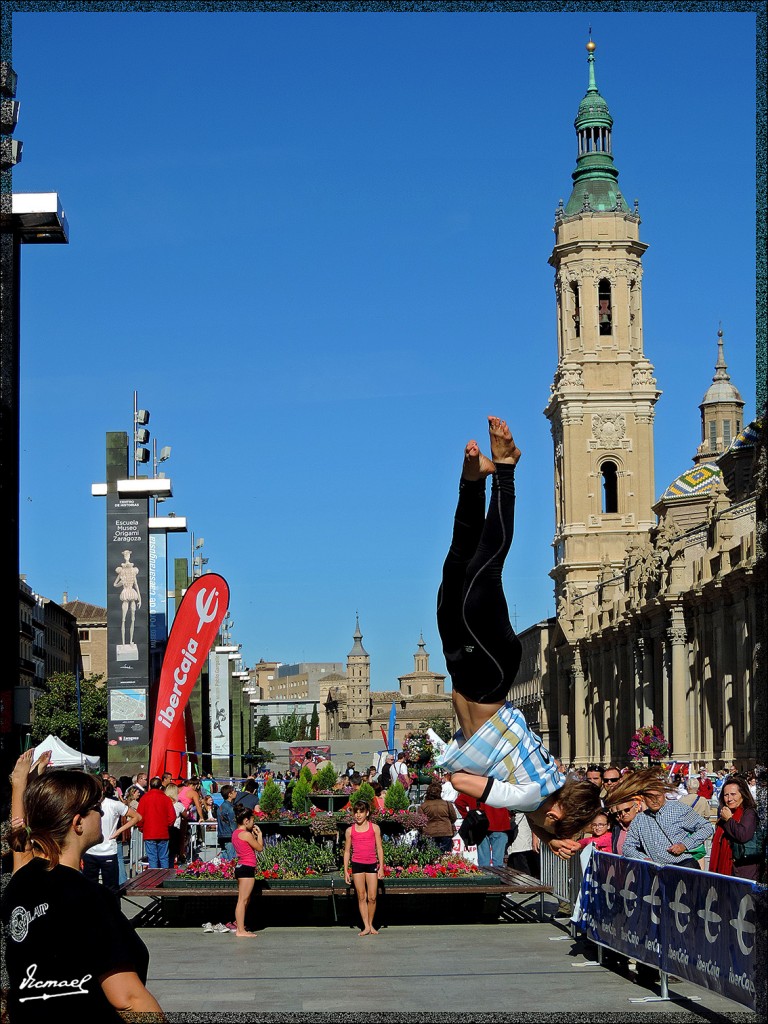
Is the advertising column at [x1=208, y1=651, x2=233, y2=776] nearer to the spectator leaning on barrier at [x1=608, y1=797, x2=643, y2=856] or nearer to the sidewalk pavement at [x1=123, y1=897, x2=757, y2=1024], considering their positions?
the sidewalk pavement at [x1=123, y1=897, x2=757, y2=1024]

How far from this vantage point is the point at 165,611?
48844 mm

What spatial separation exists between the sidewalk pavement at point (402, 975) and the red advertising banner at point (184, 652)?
12.6 metres

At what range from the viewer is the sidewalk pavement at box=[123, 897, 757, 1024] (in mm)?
11836

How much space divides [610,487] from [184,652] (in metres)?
78.5

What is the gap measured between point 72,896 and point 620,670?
82077mm

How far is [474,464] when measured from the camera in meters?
5.75

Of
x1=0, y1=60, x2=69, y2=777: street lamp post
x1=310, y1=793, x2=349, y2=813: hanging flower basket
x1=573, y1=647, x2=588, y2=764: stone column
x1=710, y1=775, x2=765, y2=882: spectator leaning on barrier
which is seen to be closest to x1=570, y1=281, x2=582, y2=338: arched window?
x1=573, y1=647, x2=588, y2=764: stone column

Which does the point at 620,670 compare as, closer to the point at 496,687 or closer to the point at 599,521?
the point at 599,521

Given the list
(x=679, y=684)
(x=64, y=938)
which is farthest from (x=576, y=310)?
(x=64, y=938)

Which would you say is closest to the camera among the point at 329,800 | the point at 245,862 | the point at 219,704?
the point at 245,862

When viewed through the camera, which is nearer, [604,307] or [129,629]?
[129,629]

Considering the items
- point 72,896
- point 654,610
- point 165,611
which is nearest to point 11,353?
point 72,896

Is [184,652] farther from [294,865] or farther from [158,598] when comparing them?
[158,598]

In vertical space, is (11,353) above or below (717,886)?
above
